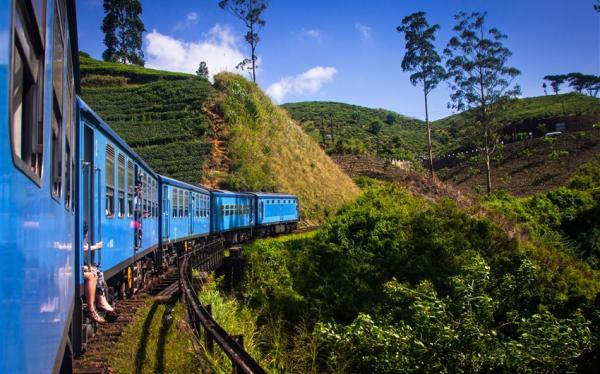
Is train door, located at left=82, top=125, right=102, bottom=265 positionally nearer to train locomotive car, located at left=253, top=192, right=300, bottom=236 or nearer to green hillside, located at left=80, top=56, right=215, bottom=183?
train locomotive car, located at left=253, top=192, right=300, bottom=236

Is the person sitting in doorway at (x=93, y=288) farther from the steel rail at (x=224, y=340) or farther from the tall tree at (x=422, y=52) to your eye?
the tall tree at (x=422, y=52)

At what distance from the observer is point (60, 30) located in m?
3.64

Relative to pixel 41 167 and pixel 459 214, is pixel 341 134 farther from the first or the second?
pixel 41 167

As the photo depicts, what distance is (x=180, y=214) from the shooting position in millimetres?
19125

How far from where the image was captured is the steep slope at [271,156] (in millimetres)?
43219

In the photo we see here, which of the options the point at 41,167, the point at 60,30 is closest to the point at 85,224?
the point at 60,30

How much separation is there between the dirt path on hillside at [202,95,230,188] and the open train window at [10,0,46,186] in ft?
125

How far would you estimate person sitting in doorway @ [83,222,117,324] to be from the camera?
6.38 m

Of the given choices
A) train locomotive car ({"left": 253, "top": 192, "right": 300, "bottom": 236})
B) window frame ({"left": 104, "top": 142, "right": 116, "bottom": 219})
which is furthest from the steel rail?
train locomotive car ({"left": 253, "top": 192, "right": 300, "bottom": 236})

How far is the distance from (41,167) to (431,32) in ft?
142

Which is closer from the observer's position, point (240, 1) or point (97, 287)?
point (97, 287)

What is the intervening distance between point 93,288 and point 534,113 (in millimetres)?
86301

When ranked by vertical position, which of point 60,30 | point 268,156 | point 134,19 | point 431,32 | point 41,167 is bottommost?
point 41,167

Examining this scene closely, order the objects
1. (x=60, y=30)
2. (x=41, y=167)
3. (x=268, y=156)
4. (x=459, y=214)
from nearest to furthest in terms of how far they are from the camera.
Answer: (x=41, y=167) < (x=60, y=30) < (x=459, y=214) < (x=268, y=156)
